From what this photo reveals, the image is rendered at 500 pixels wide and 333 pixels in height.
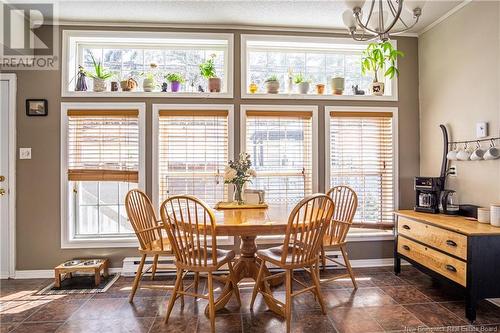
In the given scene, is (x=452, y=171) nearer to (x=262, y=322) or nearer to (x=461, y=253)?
(x=461, y=253)

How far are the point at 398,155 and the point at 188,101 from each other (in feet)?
8.45

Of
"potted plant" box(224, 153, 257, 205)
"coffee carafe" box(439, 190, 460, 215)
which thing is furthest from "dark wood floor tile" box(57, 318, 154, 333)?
"coffee carafe" box(439, 190, 460, 215)

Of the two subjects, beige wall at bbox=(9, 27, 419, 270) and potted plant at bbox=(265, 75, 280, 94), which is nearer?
beige wall at bbox=(9, 27, 419, 270)

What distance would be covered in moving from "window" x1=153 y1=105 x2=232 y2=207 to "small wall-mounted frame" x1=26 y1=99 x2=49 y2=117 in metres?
1.27

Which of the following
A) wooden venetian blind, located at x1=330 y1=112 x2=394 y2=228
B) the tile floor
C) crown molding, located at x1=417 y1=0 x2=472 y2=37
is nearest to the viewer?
the tile floor

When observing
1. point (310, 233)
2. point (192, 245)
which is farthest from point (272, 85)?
point (192, 245)

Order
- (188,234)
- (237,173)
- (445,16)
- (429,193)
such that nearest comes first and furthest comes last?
(188,234)
(237,173)
(429,193)
(445,16)

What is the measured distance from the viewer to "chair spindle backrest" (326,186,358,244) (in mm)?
2828

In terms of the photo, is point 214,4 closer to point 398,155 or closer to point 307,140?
point 307,140

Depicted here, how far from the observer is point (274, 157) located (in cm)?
346

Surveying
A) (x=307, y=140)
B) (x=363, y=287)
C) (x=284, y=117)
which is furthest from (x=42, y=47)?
(x=363, y=287)

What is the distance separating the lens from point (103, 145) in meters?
3.29

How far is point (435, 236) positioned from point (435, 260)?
21 cm

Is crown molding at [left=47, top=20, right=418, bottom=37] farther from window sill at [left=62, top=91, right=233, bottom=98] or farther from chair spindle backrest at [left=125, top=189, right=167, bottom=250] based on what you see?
chair spindle backrest at [left=125, top=189, right=167, bottom=250]
